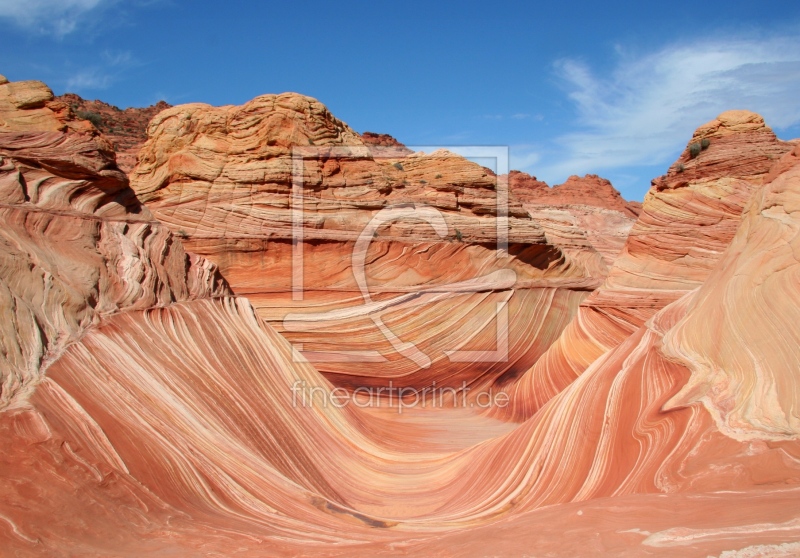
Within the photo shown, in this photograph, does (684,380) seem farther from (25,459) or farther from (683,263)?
(683,263)

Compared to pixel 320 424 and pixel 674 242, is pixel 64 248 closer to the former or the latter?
pixel 320 424

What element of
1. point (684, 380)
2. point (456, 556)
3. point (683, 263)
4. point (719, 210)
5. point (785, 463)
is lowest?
point (456, 556)

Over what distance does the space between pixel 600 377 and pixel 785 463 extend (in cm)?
305

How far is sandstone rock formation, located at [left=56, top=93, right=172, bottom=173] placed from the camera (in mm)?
25656

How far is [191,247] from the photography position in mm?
12352

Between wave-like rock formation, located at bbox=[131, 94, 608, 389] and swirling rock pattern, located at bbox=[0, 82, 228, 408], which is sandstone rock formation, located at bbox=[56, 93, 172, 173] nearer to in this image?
wave-like rock formation, located at bbox=[131, 94, 608, 389]

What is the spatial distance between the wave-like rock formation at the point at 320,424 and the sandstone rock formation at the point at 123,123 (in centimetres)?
1665

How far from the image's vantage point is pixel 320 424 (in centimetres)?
806

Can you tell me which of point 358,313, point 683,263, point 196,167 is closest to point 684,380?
point 683,263

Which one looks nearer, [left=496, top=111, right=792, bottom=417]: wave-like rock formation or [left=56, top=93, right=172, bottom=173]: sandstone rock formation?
[left=496, top=111, right=792, bottom=417]: wave-like rock formation

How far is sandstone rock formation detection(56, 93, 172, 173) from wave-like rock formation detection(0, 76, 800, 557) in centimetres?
1665

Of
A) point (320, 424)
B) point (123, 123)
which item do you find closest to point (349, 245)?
point (320, 424)

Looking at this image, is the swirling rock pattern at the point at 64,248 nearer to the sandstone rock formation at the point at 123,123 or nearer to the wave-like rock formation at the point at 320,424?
the wave-like rock formation at the point at 320,424

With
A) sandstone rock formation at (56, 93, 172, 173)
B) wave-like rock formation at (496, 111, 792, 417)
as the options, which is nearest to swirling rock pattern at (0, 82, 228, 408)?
wave-like rock formation at (496, 111, 792, 417)
